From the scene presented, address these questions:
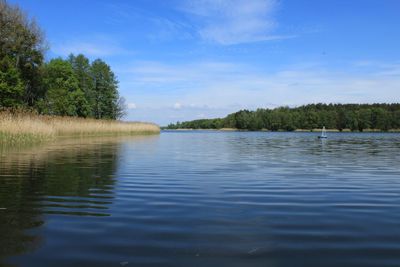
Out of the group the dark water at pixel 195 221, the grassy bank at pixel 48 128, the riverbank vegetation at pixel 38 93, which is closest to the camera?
the dark water at pixel 195 221

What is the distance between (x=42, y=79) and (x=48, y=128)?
81.4 feet

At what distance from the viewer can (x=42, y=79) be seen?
54.5 m

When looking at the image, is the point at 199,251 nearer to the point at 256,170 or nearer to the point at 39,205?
the point at 39,205

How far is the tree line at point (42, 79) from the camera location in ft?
146

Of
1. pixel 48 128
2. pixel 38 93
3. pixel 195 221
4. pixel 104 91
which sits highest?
pixel 104 91

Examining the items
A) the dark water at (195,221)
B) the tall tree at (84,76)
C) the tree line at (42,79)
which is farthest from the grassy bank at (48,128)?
the tall tree at (84,76)

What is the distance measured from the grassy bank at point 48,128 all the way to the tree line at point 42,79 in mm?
6196

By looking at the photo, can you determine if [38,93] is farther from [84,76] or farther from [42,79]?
[84,76]

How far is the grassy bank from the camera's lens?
2662 cm

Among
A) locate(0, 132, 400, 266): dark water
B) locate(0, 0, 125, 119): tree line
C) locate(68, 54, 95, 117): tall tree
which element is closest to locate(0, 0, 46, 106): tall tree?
locate(0, 0, 125, 119): tree line

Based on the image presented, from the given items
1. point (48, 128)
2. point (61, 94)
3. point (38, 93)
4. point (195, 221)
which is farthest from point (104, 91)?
point (195, 221)

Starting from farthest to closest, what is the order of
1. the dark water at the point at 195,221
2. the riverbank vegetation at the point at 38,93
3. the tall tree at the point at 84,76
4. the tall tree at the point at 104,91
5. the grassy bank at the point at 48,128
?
1. the tall tree at the point at 104,91
2. the tall tree at the point at 84,76
3. the riverbank vegetation at the point at 38,93
4. the grassy bank at the point at 48,128
5. the dark water at the point at 195,221

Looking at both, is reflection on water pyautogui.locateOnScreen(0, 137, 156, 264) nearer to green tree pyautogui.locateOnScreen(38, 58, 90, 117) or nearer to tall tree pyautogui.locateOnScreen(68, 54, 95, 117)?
green tree pyautogui.locateOnScreen(38, 58, 90, 117)

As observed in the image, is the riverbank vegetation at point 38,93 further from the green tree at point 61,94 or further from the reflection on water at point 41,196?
the reflection on water at point 41,196
